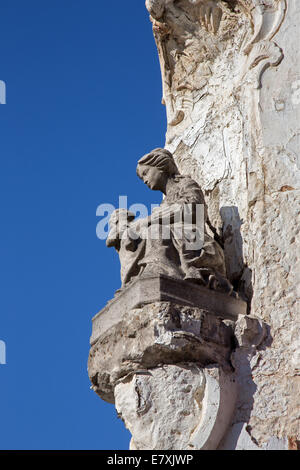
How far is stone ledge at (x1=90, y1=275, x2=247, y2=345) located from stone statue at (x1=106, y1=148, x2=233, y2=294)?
67mm

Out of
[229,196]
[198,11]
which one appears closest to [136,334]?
[229,196]

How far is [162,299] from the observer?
6402 millimetres

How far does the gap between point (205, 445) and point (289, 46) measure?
116 inches

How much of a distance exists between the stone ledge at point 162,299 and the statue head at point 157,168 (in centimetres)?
98

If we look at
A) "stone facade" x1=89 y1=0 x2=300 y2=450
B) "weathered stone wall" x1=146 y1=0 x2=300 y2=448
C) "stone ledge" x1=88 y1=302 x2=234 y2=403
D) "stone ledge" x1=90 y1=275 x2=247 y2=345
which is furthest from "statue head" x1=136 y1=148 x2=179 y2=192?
"stone ledge" x1=88 y1=302 x2=234 y2=403

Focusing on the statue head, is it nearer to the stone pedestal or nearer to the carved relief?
the carved relief

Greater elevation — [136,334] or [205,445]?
[136,334]

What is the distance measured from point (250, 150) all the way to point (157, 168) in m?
0.64

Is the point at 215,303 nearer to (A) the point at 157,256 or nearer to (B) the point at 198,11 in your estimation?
(A) the point at 157,256

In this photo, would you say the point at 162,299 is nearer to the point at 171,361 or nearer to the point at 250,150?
the point at 171,361

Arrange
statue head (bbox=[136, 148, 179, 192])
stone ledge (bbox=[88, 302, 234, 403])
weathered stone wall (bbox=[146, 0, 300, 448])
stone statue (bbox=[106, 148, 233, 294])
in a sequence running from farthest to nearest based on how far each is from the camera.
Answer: statue head (bbox=[136, 148, 179, 192]) < stone statue (bbox=[106, 148, 233, 294]) < weathered stone wall (bbox=[146, 0, 300, 448]) < stone ledge (bbox=[88, 302, 234, 403])

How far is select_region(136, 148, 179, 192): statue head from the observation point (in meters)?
7.34
